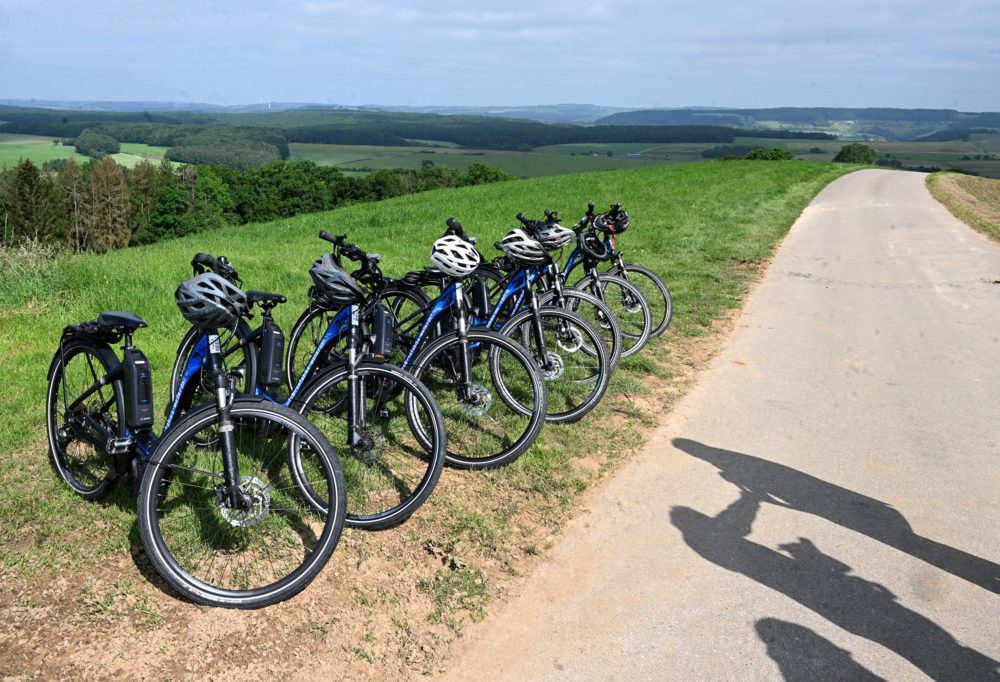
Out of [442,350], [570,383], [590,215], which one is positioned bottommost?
[570,383]

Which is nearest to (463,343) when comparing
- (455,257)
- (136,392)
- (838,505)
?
(455,257)

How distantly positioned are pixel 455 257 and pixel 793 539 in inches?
109

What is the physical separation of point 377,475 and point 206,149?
325 feet

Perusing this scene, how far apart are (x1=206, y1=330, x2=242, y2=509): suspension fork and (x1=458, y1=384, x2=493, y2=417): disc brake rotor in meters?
1.85

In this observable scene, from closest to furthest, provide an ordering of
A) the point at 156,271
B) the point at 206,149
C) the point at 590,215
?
the point at 590,215 → the point at 156,271 → the point at 206,149

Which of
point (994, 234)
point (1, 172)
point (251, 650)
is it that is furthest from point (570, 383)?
point (1, 172)

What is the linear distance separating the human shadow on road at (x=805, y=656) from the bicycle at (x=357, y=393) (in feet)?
6.21

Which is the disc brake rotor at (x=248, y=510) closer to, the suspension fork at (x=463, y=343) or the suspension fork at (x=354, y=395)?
the suspension fork at (x=354, y=395)

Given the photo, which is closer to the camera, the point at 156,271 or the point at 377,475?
the point at 377,475

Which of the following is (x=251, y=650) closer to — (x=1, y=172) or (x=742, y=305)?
(x=742, y=305)

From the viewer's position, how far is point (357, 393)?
4.01 metres

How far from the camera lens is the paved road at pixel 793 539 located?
3217 millimetres

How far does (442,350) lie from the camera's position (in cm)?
472

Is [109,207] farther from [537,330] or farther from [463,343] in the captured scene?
[463,343]
